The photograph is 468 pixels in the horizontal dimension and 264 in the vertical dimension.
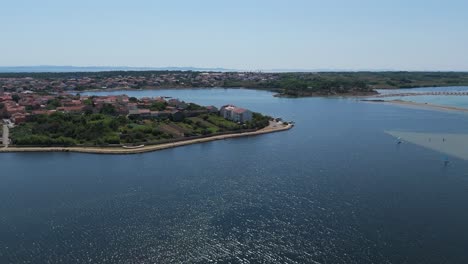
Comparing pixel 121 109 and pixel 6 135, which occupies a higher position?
pixel 121 109

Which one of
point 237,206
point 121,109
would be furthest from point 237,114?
point 237,206

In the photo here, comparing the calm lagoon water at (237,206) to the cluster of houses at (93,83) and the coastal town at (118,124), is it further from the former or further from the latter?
the cluster of houses at (93,83)

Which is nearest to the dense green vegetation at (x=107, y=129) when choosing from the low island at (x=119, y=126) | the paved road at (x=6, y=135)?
the low island at (x=119, y=126)

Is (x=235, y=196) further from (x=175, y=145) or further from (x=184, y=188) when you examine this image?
(x=175, y=145)

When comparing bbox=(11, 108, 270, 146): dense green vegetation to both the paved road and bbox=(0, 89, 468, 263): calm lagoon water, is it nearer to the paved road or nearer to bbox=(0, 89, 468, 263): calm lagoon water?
the paved road

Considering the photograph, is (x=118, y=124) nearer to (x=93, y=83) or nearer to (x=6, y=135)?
(x=6, y=135)

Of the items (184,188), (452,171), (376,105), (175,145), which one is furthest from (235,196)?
(376,105)
